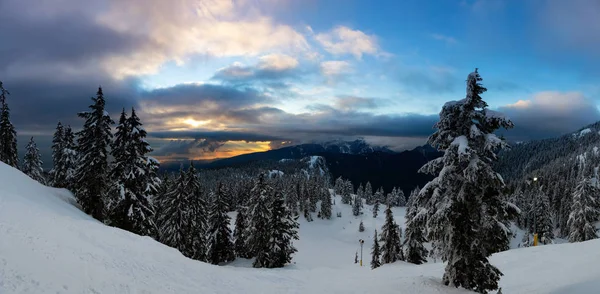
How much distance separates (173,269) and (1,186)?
14252 mm

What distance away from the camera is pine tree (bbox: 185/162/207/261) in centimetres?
4097

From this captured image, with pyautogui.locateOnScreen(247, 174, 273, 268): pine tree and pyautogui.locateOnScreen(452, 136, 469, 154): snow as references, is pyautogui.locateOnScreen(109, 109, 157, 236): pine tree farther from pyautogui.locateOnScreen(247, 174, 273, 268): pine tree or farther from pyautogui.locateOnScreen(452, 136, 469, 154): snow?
pyautogui.locateOnScreen(452, 136, 469, 154): snow

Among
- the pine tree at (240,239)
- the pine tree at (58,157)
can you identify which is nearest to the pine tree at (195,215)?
the pine tree at (240,239)

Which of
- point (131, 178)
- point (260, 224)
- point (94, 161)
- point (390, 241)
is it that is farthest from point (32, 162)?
point (390, 241)

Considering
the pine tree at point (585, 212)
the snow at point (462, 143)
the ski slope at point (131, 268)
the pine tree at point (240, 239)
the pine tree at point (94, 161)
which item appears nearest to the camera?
the ski slope at point (131, 268)

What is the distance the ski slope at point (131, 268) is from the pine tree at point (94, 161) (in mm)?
3456

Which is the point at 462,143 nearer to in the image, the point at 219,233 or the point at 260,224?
the point at 260,224

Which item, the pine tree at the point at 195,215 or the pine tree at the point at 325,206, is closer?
the pine tree at the point at 195,215

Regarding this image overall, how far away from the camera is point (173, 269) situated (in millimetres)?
15594

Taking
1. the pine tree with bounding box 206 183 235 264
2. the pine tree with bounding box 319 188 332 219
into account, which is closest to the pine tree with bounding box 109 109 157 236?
the pine tree with bounding box 206 183 235 264

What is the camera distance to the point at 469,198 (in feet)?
49.0

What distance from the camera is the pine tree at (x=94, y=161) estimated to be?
28.8 m

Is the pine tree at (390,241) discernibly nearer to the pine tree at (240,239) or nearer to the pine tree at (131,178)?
the pine tree at (240,239)

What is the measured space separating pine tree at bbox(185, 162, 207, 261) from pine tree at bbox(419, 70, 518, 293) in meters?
32.5
